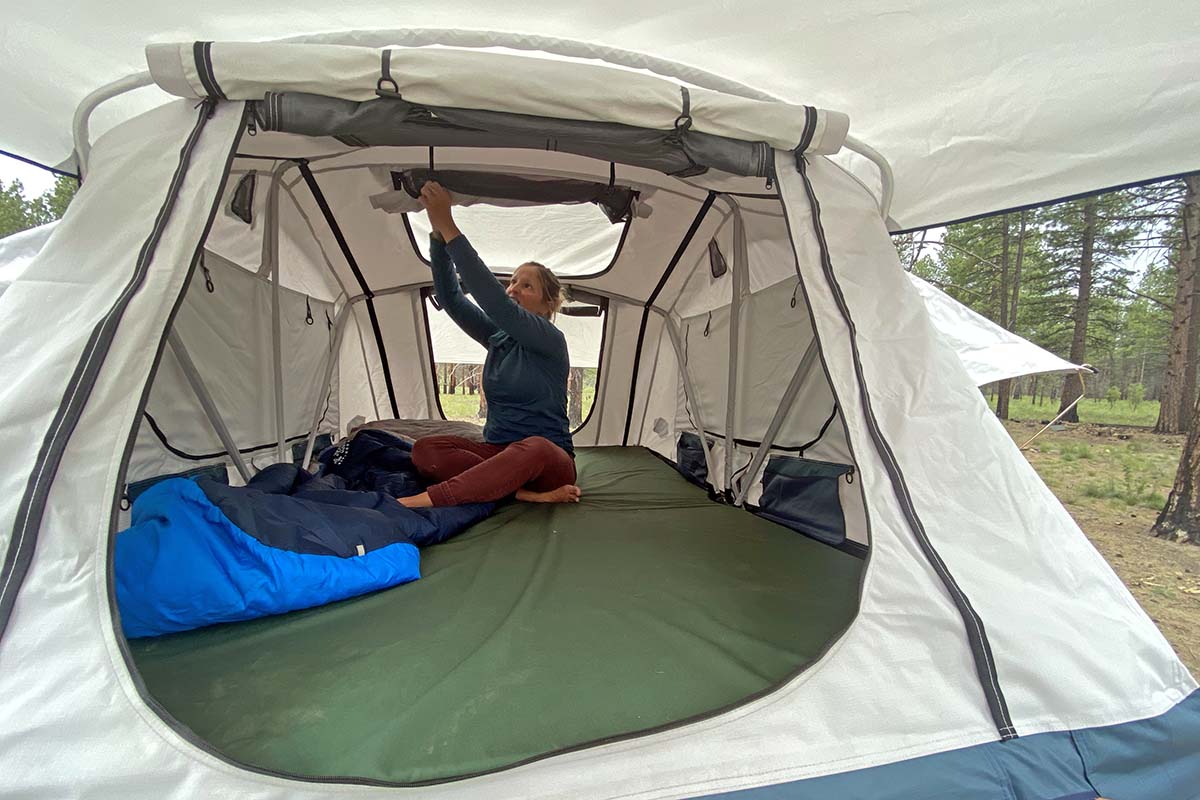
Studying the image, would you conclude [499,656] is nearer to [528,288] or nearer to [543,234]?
[528,288]

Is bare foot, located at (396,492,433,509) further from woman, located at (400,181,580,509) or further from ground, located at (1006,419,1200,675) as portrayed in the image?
ground, located at (1006,419,1200,675)

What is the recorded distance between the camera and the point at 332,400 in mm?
3072

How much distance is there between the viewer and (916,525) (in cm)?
111

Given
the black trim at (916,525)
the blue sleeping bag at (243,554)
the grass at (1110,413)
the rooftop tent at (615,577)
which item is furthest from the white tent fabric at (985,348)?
the grass at (1110,413)

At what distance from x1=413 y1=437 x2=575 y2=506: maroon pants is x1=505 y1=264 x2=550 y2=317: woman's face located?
0.62 m

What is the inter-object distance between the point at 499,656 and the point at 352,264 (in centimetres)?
277

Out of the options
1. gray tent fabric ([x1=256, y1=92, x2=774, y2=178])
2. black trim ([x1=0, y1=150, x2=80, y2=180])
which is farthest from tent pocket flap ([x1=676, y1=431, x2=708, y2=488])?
black trim ([x1=0, y1=150, x2=80, y2=180])

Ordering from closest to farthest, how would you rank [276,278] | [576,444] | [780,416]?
[780,416] → [276,278] → [576,444]

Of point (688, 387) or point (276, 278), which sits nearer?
point (276, 278)

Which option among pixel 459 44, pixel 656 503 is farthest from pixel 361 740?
pixel 656 503

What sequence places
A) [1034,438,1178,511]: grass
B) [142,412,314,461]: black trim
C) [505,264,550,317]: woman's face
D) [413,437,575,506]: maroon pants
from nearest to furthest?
[142,412,314,461]: black trim, [413,437,575,506]: maroon pants, [505,264,550,317]: woman's face, [1034,438,1178,511]: grass

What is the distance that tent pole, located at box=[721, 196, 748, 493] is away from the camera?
8.25 feet

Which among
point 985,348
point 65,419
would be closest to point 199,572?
point 65,419

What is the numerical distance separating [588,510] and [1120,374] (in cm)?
1446
